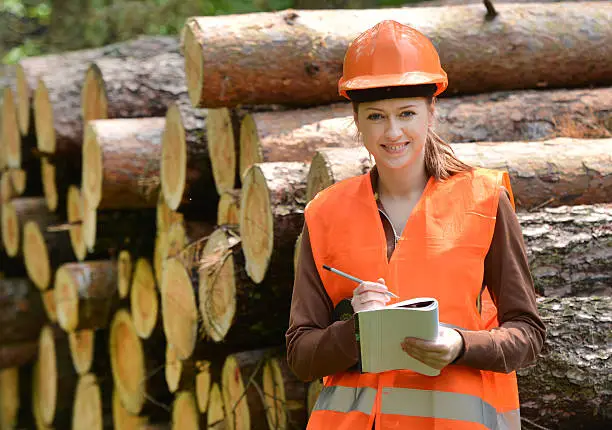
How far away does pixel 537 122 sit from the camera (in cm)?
436

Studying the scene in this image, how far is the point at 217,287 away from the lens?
4176mm

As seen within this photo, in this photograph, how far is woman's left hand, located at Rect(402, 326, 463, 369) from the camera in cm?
199

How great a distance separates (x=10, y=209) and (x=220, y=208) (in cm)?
353

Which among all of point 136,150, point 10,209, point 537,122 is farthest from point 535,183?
point 10,209

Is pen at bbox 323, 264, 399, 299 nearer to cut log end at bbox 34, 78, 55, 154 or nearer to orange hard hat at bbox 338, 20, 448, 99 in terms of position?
orange hard hat at bbox 338, 20, 448, 99

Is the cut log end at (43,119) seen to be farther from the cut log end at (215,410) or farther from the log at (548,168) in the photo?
the log at (548,168)

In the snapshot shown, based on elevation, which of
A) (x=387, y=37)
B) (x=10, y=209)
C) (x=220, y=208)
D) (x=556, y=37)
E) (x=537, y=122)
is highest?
(x=387, y=37)

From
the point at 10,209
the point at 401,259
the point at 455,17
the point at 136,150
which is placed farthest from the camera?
the point at 10,209

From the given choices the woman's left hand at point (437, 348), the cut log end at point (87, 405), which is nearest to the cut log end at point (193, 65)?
the woman's left hand at point (437, 348)

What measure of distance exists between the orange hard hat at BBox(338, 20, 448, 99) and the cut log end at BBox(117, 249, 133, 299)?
3778 millimetres

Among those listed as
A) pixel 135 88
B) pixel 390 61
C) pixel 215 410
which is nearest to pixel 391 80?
pixel 390 61

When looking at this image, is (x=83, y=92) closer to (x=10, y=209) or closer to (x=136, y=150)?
(x=136, y=150)

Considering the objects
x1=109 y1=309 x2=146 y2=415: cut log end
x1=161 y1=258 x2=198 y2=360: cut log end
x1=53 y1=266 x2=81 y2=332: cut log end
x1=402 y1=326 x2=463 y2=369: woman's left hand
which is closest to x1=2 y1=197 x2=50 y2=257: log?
x1=53 y1=266 x2=81 y2=332: cut log end

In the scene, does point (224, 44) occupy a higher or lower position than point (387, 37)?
lower
